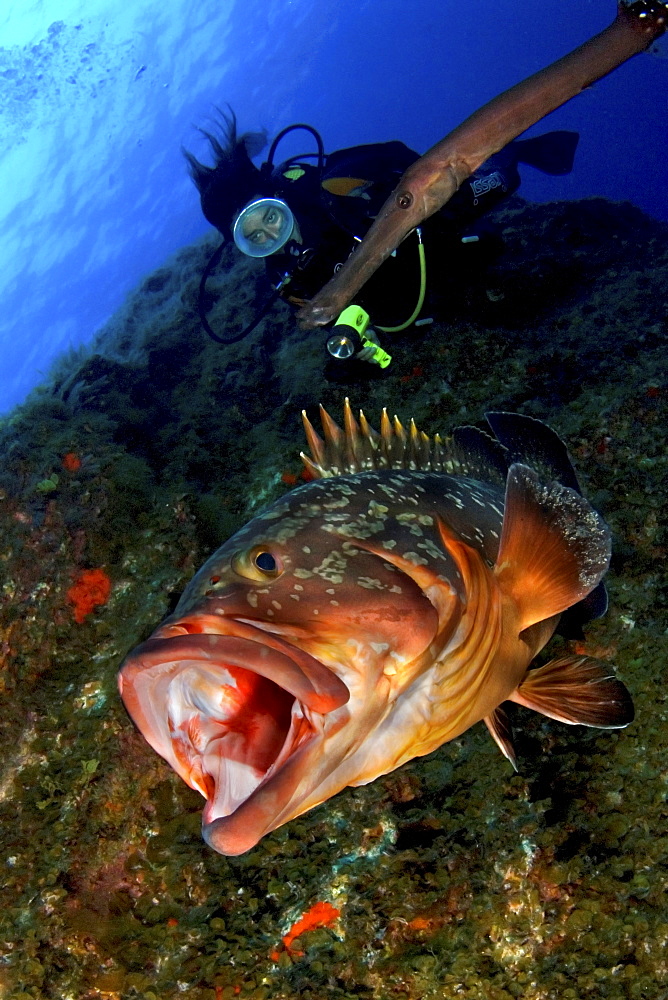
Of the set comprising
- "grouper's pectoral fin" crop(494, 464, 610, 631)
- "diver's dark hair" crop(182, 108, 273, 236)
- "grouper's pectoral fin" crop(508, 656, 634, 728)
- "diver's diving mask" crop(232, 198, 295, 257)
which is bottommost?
"grouper's pectoral fin" crop(508, 656, 634, 728)

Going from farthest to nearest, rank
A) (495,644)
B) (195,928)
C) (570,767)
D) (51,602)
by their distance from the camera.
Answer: (51,602) < (570,767) < (195,928) < (495,644)

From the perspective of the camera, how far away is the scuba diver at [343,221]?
5426mm

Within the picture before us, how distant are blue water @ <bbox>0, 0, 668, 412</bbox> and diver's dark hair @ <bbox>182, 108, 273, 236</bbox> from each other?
30652 mm

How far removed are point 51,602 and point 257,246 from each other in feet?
14.2

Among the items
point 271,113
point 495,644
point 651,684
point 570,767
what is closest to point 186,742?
point 495,644

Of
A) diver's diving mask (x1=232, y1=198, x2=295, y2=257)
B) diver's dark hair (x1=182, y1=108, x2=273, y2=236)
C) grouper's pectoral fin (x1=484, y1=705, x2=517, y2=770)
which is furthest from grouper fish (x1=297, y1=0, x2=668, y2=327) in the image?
diver's dark hair (x1=182, y1=108, x2=273, y2=236)

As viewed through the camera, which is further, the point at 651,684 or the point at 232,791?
the point at 651,684

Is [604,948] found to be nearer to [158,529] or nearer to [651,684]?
[651,684]

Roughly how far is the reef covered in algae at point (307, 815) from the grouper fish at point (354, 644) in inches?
24.6

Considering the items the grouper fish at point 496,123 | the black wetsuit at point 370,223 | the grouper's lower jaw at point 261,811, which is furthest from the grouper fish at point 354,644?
the black wetsuit at point 370,223

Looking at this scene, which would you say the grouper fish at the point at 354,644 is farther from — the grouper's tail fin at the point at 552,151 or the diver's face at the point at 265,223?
the grouper's tail fin at the point at 552,151

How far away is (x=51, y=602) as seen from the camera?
3.91 m

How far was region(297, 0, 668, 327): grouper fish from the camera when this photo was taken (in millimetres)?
2730

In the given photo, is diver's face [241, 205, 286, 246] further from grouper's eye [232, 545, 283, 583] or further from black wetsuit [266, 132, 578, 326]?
grouper's eye [232, 545, 283, 583]
